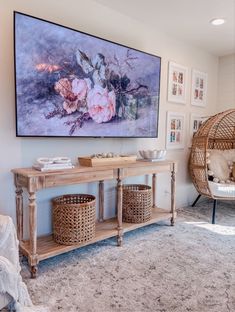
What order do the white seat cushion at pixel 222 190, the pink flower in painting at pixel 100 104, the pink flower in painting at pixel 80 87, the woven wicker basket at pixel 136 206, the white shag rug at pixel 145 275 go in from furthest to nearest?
the white seat cushion at pixel 222 190 < the woven wicker basket at pixel 136 206 < the pink flower in painting at pixel 100 104 < the pink flower in painting at pixel 80 87 < the white shag rug at pixel 145 275

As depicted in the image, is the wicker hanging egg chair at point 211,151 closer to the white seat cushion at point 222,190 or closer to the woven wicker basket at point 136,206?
the white seat cushion at point 222,190

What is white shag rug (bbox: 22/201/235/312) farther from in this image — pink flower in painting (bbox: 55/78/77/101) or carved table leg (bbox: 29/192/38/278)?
pink flower in painting (bbox: 55/78/77/101)

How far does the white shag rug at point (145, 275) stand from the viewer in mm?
1635

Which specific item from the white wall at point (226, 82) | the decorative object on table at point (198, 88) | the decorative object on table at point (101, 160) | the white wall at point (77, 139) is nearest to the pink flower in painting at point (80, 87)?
the white wall at point (77, 139)

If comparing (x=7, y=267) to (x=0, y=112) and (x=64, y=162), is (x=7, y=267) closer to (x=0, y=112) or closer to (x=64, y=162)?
(x=64, y=162)

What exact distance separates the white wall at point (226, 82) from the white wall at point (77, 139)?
18.6 inches

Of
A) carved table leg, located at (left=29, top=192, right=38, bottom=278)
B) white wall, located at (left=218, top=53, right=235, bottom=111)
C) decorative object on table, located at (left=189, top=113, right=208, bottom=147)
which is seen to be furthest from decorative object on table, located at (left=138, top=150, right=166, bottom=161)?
white wall, located at (left=218, top=53, right=235, bottom=111)

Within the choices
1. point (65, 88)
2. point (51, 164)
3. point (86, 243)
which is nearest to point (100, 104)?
point (65, 88)

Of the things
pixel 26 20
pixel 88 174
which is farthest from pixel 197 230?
pixel 26 20

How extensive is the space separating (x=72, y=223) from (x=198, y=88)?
9.20ft

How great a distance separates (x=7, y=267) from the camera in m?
1.33

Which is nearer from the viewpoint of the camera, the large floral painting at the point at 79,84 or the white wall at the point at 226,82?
the large floral painting at the point at 79,84

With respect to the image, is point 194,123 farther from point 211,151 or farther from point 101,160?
point 101,160

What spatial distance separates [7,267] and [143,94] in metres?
2.29
